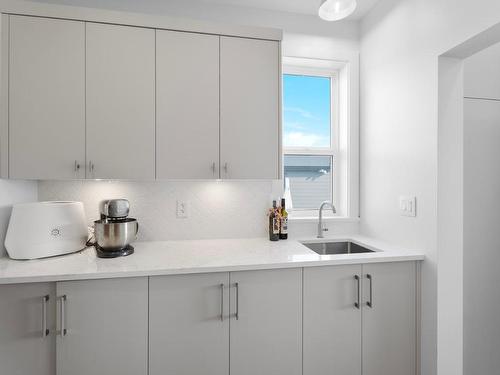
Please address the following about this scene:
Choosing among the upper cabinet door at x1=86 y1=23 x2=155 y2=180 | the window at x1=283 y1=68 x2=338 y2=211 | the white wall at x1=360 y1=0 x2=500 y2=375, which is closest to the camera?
the white wall at x1=360 y1=0 x2=500 y2=375

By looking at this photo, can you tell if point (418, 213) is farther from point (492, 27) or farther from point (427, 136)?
point (492, 27)

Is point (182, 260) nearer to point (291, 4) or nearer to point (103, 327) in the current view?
point (103, 327)

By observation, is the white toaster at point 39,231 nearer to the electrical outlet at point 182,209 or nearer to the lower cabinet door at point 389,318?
the electrical outlet at point 182,209

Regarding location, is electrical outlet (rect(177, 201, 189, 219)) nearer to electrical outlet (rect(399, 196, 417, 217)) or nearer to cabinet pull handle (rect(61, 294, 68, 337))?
cabinet pull handle (rect(61, 294, 68, 337))

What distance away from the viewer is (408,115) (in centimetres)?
174

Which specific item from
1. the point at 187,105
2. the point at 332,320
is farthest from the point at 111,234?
the point at 332,320

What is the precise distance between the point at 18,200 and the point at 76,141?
0.51 meters

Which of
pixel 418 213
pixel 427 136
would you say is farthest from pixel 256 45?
pixel 418 213

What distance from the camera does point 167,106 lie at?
1.71 m

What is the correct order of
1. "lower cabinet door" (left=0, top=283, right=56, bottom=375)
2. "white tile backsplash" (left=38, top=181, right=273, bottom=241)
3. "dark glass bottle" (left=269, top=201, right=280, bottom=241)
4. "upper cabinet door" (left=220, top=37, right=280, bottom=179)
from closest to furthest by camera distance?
1. "lower cabinet door" (left=0, top=283, right=56, bottom=375)
2. "upper cabinet door" (left=220, top=37, right=280, bottom=179)
3. "white tile backsplash" (left=38, top=181, right=273, bottom=241)
4. "dark glass bottle" (left=269, top=201, right=280, bottom=241)

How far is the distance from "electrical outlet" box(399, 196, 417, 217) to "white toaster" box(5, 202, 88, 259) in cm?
201

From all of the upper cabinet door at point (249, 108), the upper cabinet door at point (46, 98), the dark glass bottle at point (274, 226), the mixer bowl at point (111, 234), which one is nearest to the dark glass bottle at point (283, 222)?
the dark glass bottle at point (274, 226)

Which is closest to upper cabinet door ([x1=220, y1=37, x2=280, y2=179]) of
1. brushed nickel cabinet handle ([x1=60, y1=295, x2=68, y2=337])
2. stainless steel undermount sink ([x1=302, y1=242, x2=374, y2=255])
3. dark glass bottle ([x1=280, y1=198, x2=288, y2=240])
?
dark glass bottle ([x1=280, y1=198, x2=288, y2=240])

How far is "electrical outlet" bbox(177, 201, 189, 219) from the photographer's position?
2.03 m
